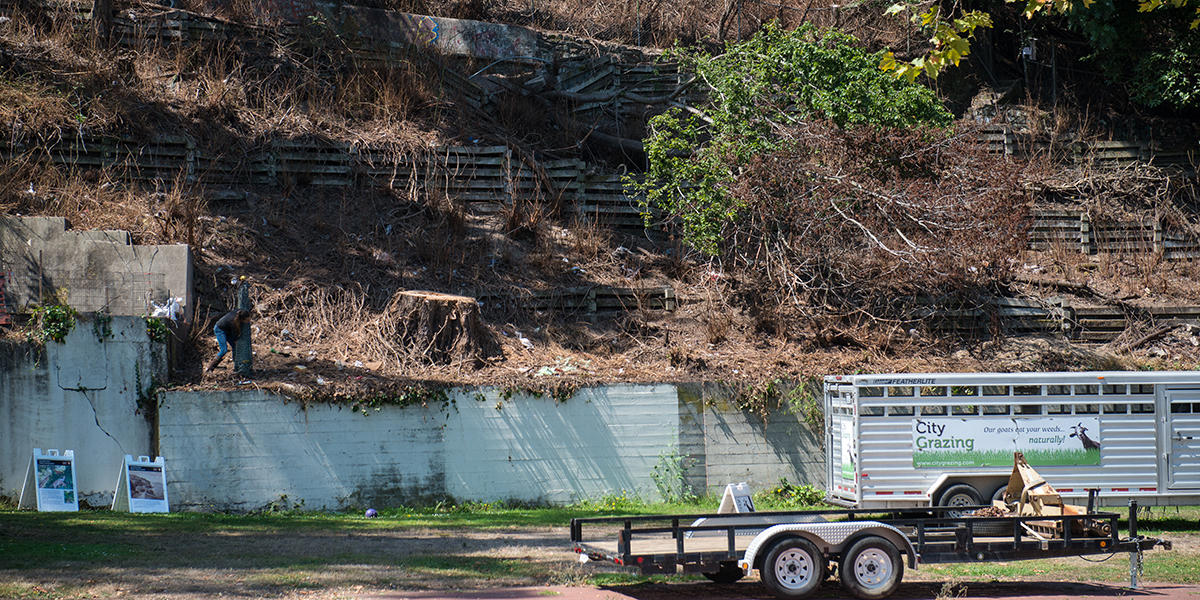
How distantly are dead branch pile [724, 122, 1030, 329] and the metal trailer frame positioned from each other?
4082mm

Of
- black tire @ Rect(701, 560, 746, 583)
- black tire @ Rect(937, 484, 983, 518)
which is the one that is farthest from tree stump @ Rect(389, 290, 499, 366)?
black tire @ Rect(937, 484, 983, 518)

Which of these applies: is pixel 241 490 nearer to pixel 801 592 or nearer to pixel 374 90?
pixel 801 592

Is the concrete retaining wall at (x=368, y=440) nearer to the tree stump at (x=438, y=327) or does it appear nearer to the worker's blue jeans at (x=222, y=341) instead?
the worker's blue jeans at (x=222, y=341)

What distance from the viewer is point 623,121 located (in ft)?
79.6

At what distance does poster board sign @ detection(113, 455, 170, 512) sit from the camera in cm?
1393

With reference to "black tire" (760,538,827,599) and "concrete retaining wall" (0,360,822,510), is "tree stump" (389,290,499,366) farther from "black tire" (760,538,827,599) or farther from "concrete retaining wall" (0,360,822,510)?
"black tire" (760,538,827,599)

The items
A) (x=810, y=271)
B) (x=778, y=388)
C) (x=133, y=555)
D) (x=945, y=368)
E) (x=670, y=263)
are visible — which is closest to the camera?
(x=133, y=555)

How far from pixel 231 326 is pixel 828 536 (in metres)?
9.79

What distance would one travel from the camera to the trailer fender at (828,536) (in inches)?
350

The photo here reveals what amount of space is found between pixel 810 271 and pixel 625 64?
877cm

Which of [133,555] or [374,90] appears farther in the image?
[374,90]

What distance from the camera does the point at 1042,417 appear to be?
13500mm

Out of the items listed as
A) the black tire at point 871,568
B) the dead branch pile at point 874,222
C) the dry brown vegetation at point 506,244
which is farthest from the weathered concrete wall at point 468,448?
the black tire at point 871,568

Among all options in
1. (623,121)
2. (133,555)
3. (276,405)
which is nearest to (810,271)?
(623,121)
